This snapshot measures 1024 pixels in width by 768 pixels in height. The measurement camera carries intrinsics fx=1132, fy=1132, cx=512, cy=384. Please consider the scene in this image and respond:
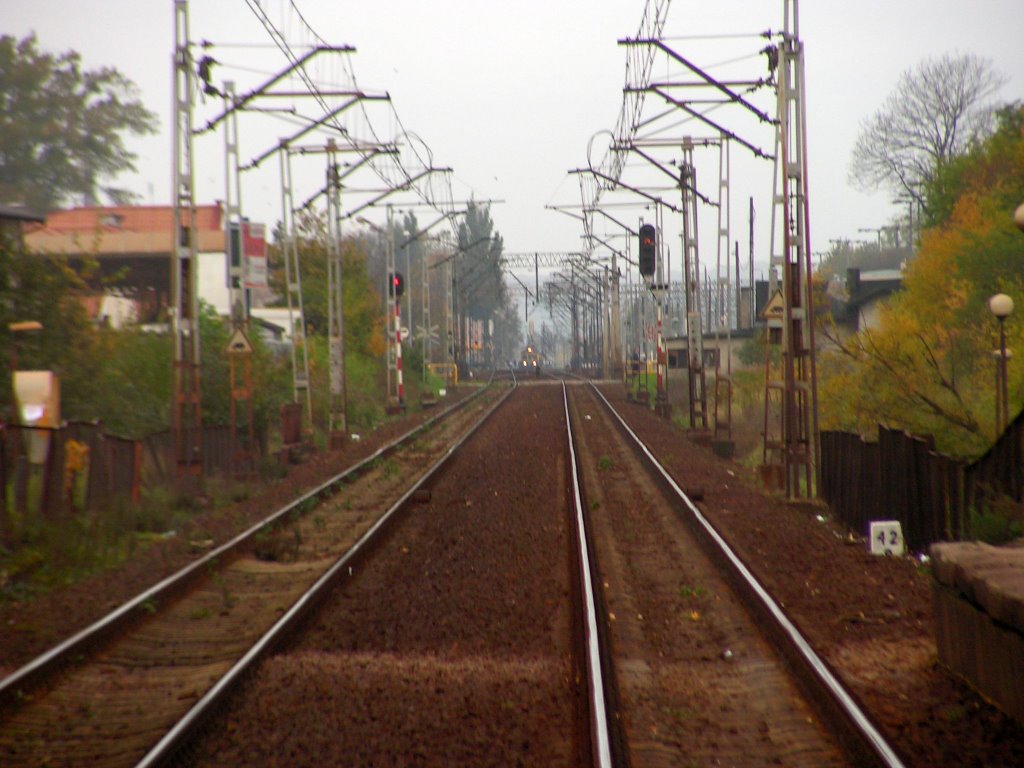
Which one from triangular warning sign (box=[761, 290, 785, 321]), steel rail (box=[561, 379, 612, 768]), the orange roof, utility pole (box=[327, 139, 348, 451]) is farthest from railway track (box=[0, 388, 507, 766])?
the orange roof

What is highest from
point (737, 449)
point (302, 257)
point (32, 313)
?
point (302, 257)

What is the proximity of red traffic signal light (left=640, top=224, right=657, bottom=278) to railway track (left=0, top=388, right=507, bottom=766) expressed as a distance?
13.9m

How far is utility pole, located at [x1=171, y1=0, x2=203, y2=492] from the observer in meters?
17.0

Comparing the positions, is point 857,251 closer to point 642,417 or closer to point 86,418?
point 642,417

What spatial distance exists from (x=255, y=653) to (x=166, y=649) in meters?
1.24

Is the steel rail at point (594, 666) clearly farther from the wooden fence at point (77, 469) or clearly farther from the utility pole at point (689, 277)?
the utility pole at point (689, 277)

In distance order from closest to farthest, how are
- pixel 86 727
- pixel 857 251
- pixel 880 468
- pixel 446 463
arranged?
1. pixel 86 727
2. pixel 880 468
3. pixel 446 463
4. pixel 857 251

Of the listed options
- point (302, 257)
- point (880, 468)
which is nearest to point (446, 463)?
point (880, 468)

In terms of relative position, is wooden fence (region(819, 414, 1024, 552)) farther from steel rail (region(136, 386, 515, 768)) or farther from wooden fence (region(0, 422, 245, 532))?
wooden fence (region(0, 422, 245, 532))

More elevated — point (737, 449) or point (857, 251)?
point (857, 251)

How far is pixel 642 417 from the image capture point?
3831 cm

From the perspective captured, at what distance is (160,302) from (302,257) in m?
8.08

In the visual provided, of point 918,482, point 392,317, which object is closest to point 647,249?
point 392,317

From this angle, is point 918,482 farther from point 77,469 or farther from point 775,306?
point 77,469
